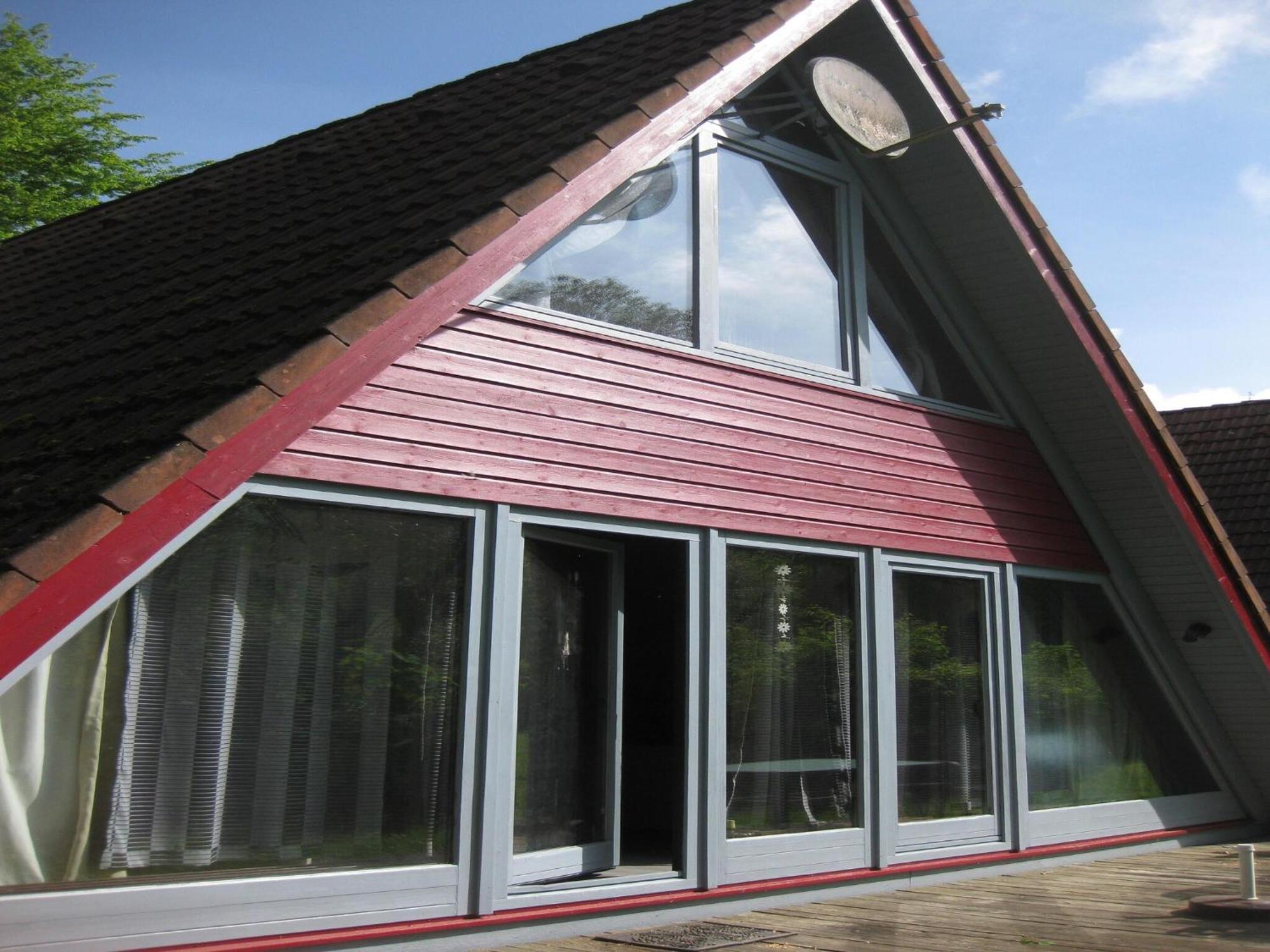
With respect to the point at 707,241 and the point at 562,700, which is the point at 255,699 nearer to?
the point at 562,700

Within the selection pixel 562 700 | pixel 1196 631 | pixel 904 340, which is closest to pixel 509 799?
pixel 562 700

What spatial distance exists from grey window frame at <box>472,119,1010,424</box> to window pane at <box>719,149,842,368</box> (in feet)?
0.17

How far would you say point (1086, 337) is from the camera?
8414 millimetres

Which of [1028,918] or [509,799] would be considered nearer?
[509,799]

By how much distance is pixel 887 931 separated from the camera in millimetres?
6094

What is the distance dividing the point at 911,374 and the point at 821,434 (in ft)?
3.88

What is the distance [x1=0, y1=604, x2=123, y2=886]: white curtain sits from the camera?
Answer: 4488 mm

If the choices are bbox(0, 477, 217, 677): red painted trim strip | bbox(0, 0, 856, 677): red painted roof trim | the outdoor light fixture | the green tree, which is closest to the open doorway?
bbox(0, 0, 856, 677): red painted roof trim

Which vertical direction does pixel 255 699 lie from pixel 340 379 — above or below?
below

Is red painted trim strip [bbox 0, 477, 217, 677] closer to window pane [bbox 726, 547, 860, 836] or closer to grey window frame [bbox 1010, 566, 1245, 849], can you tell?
window pane [bbox 726, 547, 860, 836]

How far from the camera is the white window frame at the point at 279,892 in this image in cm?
441

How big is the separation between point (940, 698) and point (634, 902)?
278cm

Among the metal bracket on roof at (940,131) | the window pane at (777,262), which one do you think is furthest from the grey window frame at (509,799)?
the metal bracket on roof at (940,131)

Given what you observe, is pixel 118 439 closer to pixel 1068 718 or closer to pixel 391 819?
pixel 391 819
